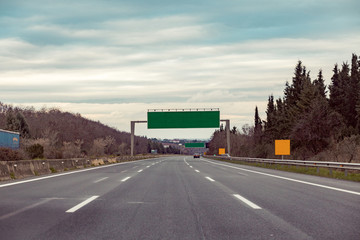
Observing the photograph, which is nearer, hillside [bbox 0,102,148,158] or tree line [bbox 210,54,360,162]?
tree line [bbox 210,54,360,162]

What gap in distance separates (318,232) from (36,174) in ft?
52.2

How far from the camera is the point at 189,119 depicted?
2020 inches

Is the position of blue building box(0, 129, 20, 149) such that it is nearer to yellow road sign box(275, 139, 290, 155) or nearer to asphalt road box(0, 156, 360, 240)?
yellow road sign box(275, 139, 290, 155)

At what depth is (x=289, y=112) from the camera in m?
56.0

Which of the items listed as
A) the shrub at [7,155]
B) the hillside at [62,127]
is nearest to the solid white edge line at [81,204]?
the shrub at [7,155]

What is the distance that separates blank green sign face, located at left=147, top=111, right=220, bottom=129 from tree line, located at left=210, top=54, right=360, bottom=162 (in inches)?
347

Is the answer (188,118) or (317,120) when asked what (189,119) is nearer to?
(188,118)

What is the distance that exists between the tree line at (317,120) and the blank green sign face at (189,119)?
8.81 metres

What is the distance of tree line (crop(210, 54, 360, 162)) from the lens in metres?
35.6

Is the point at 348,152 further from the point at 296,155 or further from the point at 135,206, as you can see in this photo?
the point at 135,206

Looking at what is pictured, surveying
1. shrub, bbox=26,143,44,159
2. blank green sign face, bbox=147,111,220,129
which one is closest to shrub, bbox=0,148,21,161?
shrub, bbox=26,143,44,159

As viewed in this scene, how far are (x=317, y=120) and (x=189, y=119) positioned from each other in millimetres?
18517

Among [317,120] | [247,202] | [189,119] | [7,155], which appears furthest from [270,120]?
[247,202]

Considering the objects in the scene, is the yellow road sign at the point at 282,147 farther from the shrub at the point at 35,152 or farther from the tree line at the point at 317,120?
the shrub at the point at 35,152
